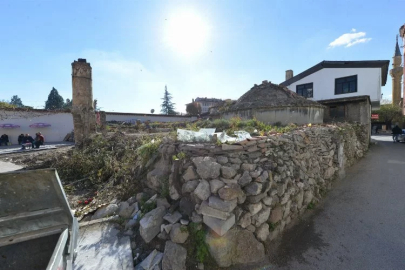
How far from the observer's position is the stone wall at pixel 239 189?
306 centimetres

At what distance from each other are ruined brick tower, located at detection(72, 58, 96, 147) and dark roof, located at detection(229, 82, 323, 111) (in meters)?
8.17

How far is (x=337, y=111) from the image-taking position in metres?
14.4

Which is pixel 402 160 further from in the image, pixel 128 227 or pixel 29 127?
pixel 29 127

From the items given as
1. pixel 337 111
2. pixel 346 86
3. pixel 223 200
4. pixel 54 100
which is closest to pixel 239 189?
pixel 223 200

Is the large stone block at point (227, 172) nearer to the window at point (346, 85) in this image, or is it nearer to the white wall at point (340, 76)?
the white wall at point (340, 76)

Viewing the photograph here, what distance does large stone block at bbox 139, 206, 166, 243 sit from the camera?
3225mm

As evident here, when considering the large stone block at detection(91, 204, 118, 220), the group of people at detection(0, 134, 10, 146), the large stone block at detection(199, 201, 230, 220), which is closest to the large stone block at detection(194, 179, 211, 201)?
the large stone block at detection(199, 201, 230, 220)

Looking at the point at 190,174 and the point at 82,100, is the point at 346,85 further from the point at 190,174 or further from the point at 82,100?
the point at 82,100

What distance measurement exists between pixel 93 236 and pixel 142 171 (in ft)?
5.96

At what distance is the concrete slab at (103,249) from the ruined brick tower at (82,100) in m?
7.91

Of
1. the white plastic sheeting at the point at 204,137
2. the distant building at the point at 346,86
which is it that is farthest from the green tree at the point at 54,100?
the white plastic sheeting at the point at 204,137

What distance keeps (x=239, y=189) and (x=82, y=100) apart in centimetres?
1075

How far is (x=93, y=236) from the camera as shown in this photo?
3.47 metres

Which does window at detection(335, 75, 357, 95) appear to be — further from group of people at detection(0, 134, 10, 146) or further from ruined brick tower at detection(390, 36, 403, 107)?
group of people at detection(0, 134, 10, 146)
